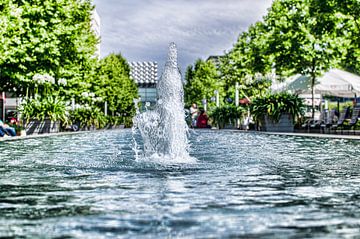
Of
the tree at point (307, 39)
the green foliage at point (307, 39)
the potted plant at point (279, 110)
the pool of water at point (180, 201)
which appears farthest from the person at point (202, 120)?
the pool of water at point (180, 201)

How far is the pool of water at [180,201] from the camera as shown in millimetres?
4230

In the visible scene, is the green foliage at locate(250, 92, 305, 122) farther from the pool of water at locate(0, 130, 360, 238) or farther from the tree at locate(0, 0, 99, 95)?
the pool of water at locate(0, 130, 360, 238)

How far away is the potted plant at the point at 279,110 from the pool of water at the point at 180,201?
61.3 ft

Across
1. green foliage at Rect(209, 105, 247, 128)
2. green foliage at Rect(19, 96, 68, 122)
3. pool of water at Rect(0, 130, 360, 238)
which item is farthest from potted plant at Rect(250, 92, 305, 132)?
pool of water at Rect(0, 130, 360, 238)

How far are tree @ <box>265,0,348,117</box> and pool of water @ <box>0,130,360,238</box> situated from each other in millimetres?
24141

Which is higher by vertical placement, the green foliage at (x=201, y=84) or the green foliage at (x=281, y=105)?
the green foliage at (x=201, y=84)

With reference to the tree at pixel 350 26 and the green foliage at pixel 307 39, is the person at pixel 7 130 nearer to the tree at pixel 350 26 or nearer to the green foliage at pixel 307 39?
the green foliage at pixel 307 39

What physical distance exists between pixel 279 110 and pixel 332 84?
12.2 feet

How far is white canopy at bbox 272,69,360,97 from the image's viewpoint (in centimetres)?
2932

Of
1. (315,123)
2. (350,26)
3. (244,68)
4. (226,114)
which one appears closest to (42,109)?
(315,123)

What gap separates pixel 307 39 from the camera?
33.4 m

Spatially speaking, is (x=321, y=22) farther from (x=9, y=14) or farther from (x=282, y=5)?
(x=9, y=14)

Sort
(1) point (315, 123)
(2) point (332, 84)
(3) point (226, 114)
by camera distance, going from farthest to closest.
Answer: (3) point (226, 114) → (2) point (332, 84) → (1) point (315, 123)

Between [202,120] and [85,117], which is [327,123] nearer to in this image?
[202,120]
